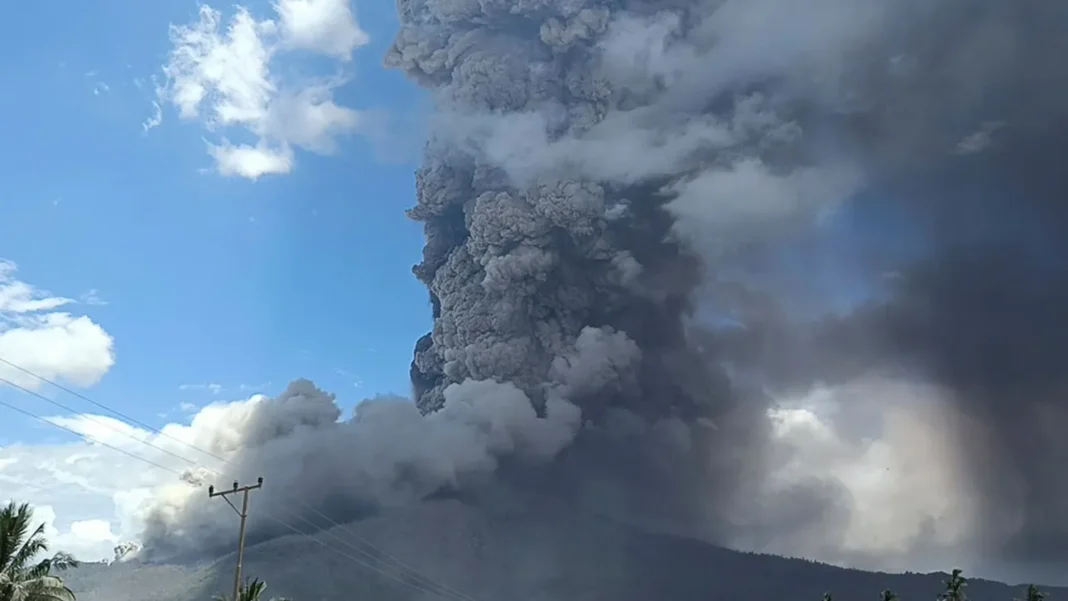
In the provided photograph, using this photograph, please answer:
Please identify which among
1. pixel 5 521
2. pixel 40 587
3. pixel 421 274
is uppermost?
pixel 421 274

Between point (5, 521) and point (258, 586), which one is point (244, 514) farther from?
point (5, 521)

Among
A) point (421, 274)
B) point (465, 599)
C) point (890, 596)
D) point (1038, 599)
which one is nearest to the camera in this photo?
point (1038, 599)

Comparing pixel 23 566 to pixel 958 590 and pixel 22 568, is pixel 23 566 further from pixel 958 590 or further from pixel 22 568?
pixel 958 590

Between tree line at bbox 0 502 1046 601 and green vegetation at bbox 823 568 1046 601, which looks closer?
tree line at bbox 0 502 1046 601

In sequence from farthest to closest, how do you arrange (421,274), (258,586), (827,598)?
1. (421,274)
2. (827,598)
3. (258,586)

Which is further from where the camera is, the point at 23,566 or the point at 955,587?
the point at 955,587

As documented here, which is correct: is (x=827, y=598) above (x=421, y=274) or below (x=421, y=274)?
below

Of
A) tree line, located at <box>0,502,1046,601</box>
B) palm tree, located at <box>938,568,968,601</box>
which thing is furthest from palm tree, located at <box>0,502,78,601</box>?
palm tree, located at <box>938,568,968,601</box>

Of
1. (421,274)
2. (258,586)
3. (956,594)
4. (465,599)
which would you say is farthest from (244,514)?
(465,599)

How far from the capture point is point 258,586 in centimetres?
4006

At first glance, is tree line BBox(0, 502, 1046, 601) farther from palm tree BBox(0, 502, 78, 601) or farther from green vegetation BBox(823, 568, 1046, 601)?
green vegetation BBox(823, 568, 1046, 601)

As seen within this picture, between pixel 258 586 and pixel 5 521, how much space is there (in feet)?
38.3

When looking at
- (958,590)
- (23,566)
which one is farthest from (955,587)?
(23,566)

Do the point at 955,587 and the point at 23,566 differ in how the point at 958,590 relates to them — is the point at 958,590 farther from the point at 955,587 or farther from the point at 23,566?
the point at 23,566
